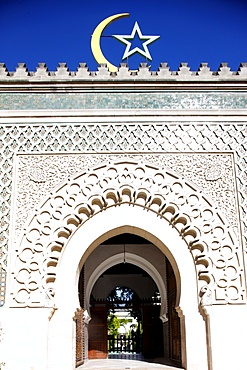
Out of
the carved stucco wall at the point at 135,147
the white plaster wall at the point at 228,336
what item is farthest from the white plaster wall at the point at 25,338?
the white plaster wall at the point at 228,336

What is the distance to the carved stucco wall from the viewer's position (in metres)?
4.89

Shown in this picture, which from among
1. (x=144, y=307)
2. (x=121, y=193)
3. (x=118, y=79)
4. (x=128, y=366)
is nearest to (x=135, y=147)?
(x=121, y=193)

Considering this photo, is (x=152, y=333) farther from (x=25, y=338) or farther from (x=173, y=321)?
(x=25, y=338)

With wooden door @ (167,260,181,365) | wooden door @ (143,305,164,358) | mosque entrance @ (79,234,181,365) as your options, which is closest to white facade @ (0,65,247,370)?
wooden door @ (167,260,181,365)

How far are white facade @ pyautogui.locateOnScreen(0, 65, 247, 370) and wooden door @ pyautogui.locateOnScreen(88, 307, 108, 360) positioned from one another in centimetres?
280

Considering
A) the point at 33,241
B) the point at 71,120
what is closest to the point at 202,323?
the point at 33,241

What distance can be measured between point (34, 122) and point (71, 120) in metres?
0.41

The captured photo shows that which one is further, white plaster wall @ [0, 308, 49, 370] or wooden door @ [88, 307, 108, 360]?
wooden door @ [88, 307, 108, 360]

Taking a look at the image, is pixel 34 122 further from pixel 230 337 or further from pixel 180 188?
pixel 230 337

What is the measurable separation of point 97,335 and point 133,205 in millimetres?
3337

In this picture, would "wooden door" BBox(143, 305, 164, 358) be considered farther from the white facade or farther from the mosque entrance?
the white facade

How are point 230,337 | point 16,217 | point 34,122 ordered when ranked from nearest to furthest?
point 230,337 → point 16,217 → point 34,122

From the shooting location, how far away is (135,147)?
5039mm

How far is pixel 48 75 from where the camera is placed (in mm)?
5230
